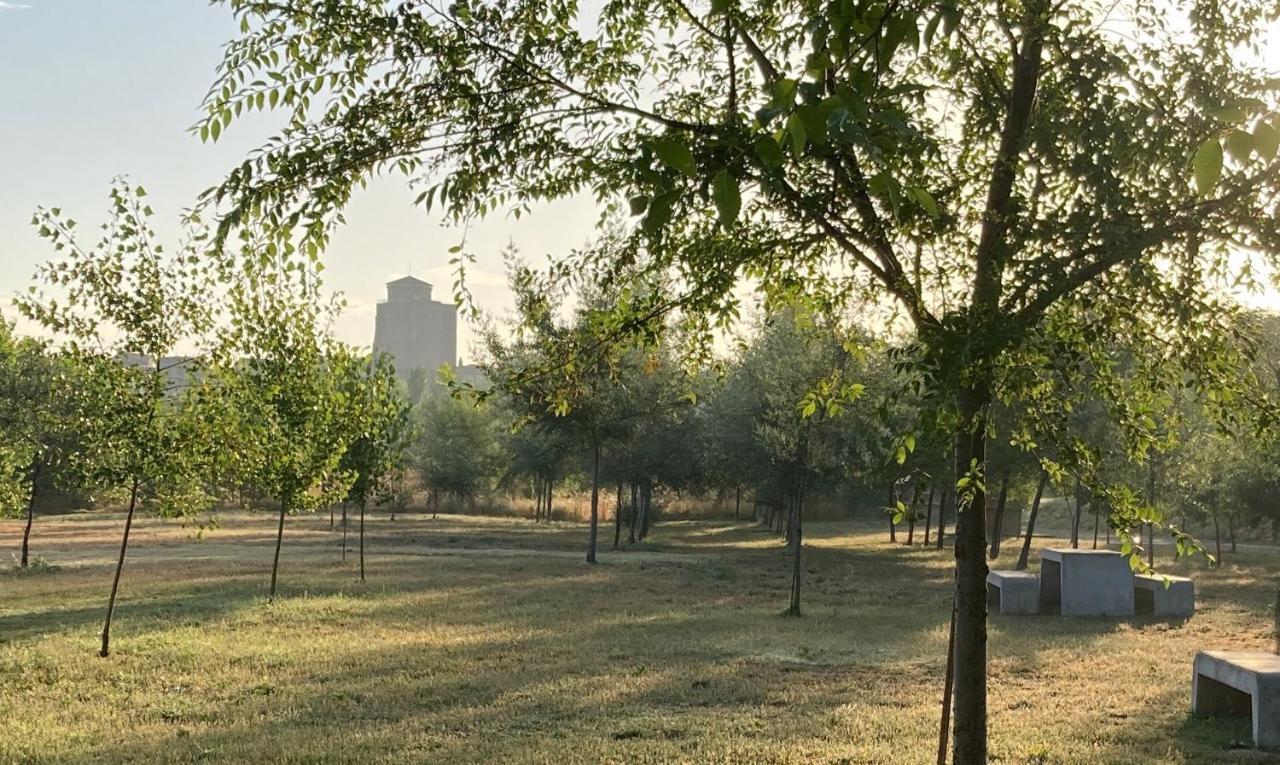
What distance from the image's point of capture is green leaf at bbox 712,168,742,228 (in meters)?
1.98

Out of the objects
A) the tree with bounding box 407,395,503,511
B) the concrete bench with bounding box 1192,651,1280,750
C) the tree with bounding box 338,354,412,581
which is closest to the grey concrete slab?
the concrete bench with bounding box 1192,651,1280,750

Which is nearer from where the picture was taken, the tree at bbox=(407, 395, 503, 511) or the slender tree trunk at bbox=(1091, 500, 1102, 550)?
the slender tree trunk at bbox=(1091, 500, 1102, 550)

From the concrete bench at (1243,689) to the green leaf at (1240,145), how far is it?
9.07 meters

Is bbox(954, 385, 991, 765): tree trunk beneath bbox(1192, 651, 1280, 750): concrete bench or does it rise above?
above

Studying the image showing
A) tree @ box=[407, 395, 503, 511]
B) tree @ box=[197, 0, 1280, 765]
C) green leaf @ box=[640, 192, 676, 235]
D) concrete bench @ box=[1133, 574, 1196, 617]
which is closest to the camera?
green leaf @ box=[640, 192, 676, 235]

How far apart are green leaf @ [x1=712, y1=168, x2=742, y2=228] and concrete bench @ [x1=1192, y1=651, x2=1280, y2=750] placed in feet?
30.8

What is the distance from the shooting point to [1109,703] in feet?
36.0

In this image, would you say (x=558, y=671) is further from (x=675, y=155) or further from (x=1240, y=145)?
(x=1240, y=145)

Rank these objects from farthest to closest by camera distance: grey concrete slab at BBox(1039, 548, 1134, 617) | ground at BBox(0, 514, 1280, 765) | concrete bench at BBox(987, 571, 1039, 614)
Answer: concrete bench at BBox(987, 571, 1039, 614)
grey concrete slab at BBox(1039, 548, 1134, 617)
ground at BBox(0, 514, 1280, 765)

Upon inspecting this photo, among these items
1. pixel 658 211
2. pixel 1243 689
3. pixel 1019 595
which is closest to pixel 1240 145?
pixel 658 211

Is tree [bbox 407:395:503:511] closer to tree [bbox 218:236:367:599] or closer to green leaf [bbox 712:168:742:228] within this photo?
tree [bbox 218:236:367:599]

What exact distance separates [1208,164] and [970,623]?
5488 millimetres

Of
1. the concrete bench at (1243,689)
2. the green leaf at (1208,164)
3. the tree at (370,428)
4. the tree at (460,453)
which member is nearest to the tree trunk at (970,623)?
the concrete bench at (1243,689)

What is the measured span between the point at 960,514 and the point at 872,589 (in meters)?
19.0
